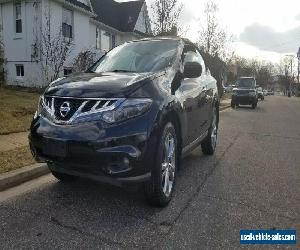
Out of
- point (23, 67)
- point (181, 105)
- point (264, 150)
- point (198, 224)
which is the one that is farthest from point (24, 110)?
point (23, 67)

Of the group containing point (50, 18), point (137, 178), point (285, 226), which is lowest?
point (285, 226)

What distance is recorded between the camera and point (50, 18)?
856 inches

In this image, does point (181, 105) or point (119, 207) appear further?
point (181, 105)

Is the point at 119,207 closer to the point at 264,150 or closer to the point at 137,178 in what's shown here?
the point at 137,178

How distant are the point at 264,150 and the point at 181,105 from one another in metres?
4.23

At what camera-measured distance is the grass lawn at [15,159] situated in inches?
225

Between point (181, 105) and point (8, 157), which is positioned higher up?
point (181, 105)

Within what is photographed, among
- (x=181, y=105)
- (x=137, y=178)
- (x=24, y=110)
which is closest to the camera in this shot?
(x=137, y=178)

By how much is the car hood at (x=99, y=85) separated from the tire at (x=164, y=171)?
606mm

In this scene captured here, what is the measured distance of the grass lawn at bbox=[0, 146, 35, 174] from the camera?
18.8 feet

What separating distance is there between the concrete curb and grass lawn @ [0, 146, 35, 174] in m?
0.15

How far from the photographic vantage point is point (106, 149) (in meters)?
3.94

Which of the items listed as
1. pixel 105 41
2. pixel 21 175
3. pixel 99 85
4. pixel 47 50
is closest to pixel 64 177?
pixel 21 175

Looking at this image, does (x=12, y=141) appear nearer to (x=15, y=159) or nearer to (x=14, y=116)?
(x=15, y=159)
